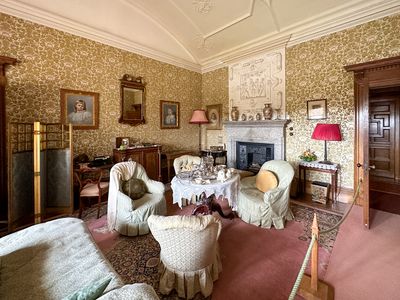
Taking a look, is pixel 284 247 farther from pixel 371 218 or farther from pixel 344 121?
pixel 344 121

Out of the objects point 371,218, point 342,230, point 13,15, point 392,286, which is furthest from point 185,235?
point 13,15

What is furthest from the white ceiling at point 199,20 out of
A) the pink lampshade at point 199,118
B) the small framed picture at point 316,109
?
the pink lampshade at point 199,118

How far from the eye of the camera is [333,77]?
4164mm

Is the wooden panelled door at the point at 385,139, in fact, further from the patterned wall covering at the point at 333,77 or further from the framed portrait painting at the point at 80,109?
the framed portrait painting at the point at 80,109

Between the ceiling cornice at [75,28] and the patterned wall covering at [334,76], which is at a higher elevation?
the ceiling cornice at [75,28]

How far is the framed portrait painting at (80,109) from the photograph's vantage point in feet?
13.4

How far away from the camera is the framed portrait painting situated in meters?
4.07

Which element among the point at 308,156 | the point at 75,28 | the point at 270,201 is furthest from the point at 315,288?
the point at 75,28

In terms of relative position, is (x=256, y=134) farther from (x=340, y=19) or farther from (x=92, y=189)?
(x=92, y=189)

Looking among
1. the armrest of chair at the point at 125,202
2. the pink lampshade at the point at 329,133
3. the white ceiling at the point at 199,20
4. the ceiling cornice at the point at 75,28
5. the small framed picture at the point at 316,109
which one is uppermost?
the white ceiling at the point at 199,20

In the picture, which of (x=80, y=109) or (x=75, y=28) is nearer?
(x=75, y=28)

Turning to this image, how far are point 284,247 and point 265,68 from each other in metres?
4.40

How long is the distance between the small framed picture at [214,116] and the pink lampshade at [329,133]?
3.05 meters

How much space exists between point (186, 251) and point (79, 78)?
4259mm
